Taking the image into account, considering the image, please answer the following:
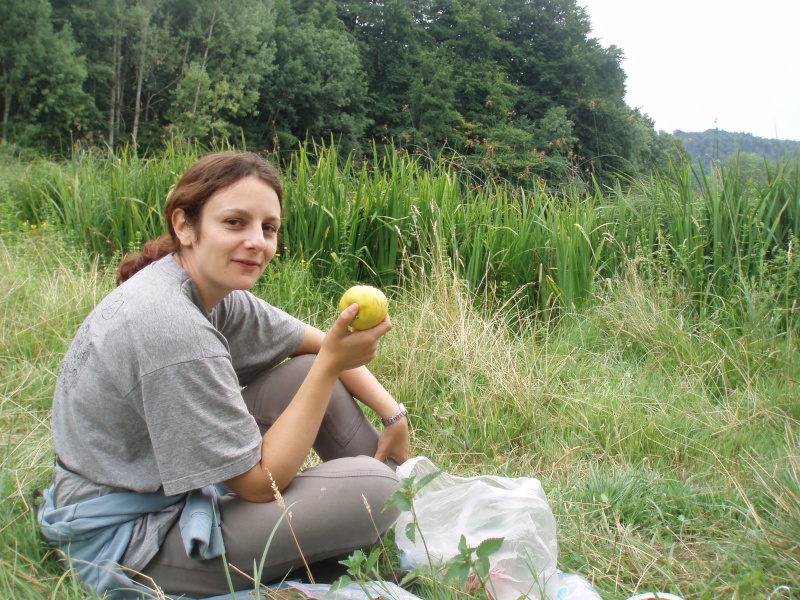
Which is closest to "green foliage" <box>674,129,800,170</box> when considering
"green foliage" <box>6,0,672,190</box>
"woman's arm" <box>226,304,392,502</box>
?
"woman's arm" <box>226,304,392,502</box>

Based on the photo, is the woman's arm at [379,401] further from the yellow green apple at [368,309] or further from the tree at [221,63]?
the tree at [221,63]

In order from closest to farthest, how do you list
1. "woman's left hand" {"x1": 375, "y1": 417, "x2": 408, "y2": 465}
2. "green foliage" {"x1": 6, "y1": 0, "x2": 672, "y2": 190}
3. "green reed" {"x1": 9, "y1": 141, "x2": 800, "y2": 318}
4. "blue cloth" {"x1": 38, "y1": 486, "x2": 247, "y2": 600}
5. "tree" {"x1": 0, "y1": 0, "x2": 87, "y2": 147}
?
"blue cloth" {"x1": 38, "y1": 486, "x2": 247, "y2": 600} < "woman's left hand" {"x1": 375, "y1": 417, "x2": 408, "y2": 465} < "green reed" {"x1": 9, "y1": 141, "x2": 800, "y2": 318} < "tree" {"x1": 0, "y1": 0, "x2": 87, "y2": 147} < "green foliage" {"x1": 6, "y1": 0, "x2": 672, "y2": 190}

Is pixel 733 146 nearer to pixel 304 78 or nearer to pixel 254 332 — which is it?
pixel 254 332

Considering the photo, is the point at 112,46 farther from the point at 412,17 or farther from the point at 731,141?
the point at 731,141

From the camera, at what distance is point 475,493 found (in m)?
1.80

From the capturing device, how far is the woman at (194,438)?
4.57ft

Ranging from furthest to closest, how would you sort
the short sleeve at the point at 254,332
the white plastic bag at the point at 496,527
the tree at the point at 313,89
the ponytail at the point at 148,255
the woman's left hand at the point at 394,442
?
1. the tree at the point at 313,89
2. the woman's left hand at the point at 394,442
3. the short sleeve at the point at 254,332
4. the ponytail at the point at 148,255
5. the white plastic bag at the point at 496,527

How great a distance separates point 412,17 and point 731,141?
34.8m

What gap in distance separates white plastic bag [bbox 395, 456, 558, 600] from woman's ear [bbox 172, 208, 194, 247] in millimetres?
905

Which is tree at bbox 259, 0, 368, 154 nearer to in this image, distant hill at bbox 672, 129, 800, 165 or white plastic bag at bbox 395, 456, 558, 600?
distant hill at bbox 672, 129, 800, 165

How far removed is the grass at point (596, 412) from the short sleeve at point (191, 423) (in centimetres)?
43

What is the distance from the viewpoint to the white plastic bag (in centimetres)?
159

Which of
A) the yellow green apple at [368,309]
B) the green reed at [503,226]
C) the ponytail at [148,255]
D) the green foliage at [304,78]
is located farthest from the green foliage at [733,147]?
the green foliage at [304,78]

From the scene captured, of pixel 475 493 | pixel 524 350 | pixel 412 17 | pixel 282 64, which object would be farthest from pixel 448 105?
pixel 475 493
